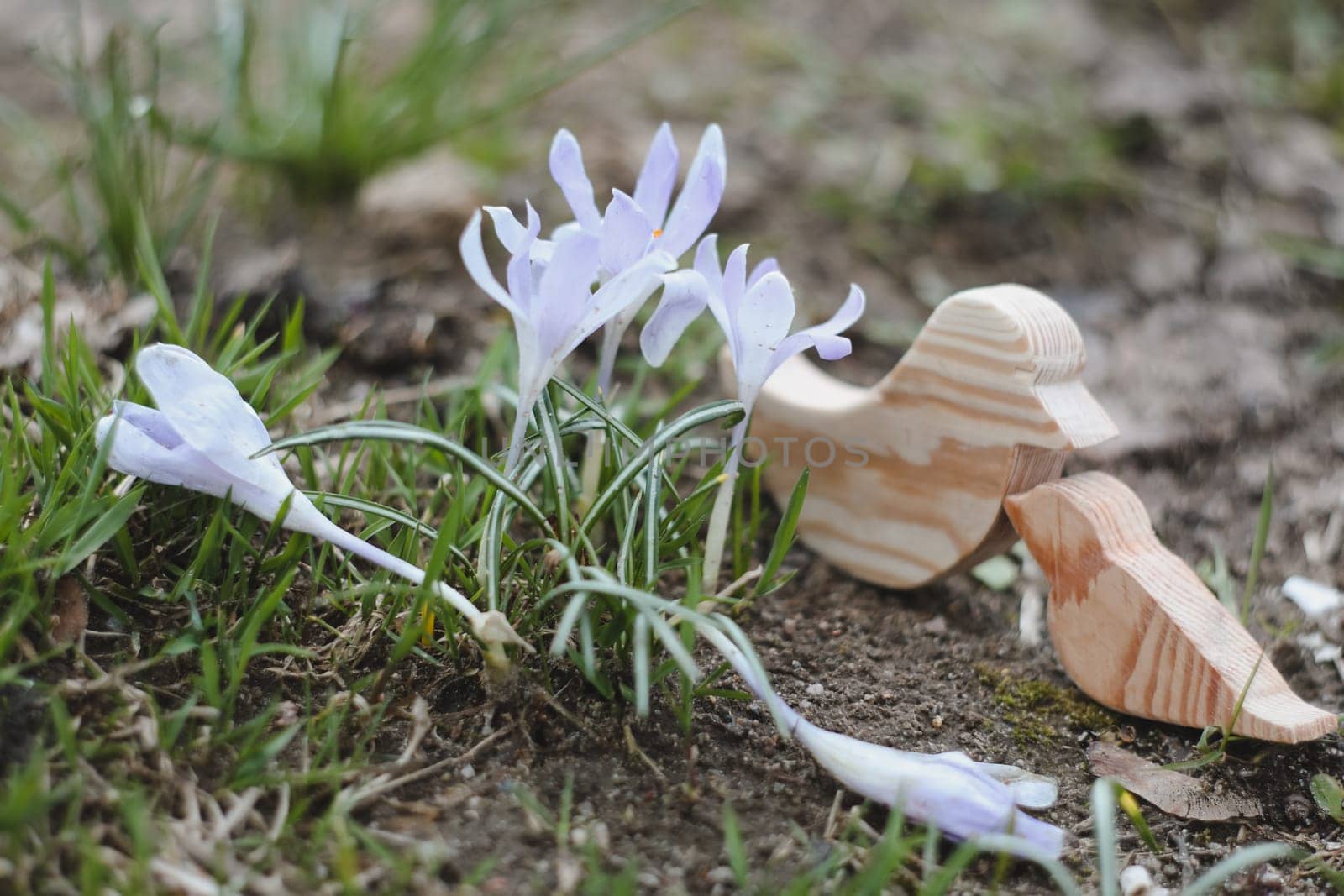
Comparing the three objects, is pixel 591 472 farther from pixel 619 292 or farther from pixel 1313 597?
pixel 1313 597

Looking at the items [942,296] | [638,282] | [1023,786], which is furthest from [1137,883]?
[942,296]

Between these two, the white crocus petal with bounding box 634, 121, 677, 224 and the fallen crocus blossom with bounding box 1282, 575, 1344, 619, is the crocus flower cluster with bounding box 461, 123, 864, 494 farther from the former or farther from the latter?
the fallen crocus blossom with bounding box 1282, 575, 1344, 619

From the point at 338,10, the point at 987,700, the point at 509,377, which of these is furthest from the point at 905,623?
the point at 338,10

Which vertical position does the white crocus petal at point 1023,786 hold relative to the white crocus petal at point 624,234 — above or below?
below

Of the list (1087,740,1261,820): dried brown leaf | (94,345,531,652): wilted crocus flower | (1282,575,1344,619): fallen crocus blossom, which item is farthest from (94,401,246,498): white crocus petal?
(1282,575,1344,619): fallen crocus blossom

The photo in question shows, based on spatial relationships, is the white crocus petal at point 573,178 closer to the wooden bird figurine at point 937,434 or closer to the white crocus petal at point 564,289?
the white crocus petal at point 564,289

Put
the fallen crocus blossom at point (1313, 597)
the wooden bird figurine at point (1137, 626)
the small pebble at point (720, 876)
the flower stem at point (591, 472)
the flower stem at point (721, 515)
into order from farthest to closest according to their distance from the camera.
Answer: the fallen crocus blossom at point (1313, 597)
the flower stem at point (591, 472)
the flower stem at point (721, 515)
the wooden bird figurine at point (1137, 626)
the small pebble at point (720, 876)

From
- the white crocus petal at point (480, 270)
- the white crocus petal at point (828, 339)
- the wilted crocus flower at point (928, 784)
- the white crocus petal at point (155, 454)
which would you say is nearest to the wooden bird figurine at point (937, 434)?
the white crocus petal at point (828, 339)
